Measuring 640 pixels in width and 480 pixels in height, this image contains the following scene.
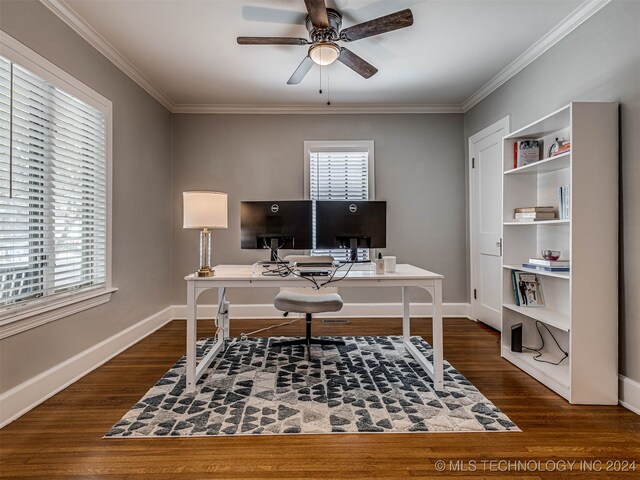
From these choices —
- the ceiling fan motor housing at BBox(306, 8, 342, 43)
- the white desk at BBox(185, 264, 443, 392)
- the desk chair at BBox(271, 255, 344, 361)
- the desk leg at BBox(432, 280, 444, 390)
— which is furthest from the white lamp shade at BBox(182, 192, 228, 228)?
the desk leg at BBox(432, 280, 444, 390)

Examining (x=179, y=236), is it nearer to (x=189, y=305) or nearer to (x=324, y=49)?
(x=189, y=305)

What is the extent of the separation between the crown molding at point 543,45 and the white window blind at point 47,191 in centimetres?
360

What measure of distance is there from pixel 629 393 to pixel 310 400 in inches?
74.4

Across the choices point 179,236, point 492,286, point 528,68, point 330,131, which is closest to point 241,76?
point 330,131

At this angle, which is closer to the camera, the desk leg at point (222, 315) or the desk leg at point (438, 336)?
the desk leg at point (438, 336)

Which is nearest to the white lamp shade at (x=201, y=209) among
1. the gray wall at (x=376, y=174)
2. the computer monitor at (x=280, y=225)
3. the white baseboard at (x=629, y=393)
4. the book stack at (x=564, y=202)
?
the computer monitor at (x=280, y=225)

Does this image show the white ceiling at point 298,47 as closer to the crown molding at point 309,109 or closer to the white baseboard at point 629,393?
the crown molding at point 309,109

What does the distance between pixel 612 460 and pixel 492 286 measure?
87.6 inches

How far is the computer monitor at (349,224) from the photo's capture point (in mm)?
2312

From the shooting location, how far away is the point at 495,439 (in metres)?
1.68

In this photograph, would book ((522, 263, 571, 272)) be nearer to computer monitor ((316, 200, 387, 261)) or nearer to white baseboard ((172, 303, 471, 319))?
computer monitor ((316, 200, 387, 261))

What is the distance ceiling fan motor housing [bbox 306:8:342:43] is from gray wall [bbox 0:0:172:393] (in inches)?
67.2

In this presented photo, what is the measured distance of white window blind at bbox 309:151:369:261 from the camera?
407cm

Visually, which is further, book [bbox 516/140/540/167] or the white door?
the white door
